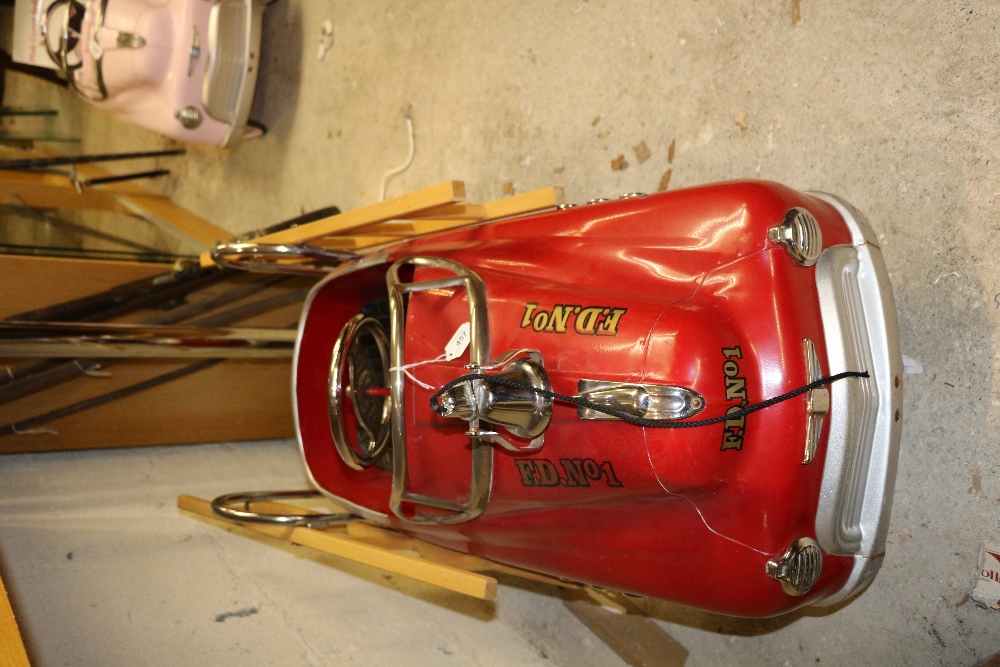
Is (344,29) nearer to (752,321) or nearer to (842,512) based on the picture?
(752,321)

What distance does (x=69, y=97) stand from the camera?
10.6 feet

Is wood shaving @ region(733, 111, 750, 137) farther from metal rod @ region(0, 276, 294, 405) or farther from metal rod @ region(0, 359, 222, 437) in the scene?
metal rod @ region(0, 359, 222, 437)

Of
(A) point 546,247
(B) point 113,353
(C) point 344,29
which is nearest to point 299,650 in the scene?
(B) point 113,353

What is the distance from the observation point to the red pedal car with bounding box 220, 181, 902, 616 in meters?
1.03

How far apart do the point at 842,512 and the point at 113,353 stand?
4.62ft

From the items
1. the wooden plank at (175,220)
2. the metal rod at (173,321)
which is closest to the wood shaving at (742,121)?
the metal rod at (173,321)

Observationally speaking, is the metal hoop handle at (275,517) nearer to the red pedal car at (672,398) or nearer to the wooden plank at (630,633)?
the red pedal car at (672,398)

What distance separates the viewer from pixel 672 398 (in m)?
0.98

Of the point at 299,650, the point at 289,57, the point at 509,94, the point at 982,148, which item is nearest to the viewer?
the point at 982,148

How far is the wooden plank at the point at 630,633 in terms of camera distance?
1546 millimetres

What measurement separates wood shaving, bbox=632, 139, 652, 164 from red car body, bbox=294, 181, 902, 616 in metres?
0.43

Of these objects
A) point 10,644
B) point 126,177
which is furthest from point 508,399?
point 126,177

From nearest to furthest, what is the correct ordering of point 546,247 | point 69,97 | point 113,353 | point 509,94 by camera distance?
point 546,247 < point 113,353 < point 509,94 < point 69,97

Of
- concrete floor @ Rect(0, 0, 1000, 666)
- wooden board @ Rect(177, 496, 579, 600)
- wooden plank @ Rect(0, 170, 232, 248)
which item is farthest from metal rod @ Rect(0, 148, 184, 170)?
wooden board @ Rect(177, 496, 579, 600)
